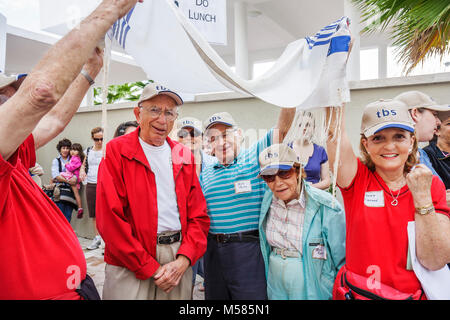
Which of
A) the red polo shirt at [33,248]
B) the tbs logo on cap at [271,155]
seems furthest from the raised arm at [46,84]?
the tbs logo on cap at [271,155]

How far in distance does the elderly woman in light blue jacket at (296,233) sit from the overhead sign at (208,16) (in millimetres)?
915

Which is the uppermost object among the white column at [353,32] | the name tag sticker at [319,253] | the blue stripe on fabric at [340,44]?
the white column at [353,32]

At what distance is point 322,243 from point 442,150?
125cm

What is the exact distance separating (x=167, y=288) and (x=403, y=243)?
130 centimetres

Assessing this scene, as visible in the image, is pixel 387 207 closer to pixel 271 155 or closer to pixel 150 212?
pixel 271 155

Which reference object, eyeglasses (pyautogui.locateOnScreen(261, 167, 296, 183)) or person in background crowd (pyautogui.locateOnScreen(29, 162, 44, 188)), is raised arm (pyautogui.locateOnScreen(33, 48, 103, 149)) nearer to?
eyeglasses (pyautogui.locateOnScreen(261, 167, 296, 183))

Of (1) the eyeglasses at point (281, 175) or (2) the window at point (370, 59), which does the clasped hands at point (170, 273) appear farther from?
(2) the window at point (370, 59)

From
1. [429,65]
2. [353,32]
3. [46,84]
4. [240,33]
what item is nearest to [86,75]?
[46,84]

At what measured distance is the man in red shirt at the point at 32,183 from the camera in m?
0.85

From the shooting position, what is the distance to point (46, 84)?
0.84 meters

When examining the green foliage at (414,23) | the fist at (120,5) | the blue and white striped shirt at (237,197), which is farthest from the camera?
the green foliage at (414,23)

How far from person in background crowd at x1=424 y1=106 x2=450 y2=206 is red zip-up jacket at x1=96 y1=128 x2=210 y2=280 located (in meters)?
1.76

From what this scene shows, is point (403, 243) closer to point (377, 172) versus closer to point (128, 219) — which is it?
point (377, 172)

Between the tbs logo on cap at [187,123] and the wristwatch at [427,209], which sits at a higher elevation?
the tbs logo on cap at [187,123]
